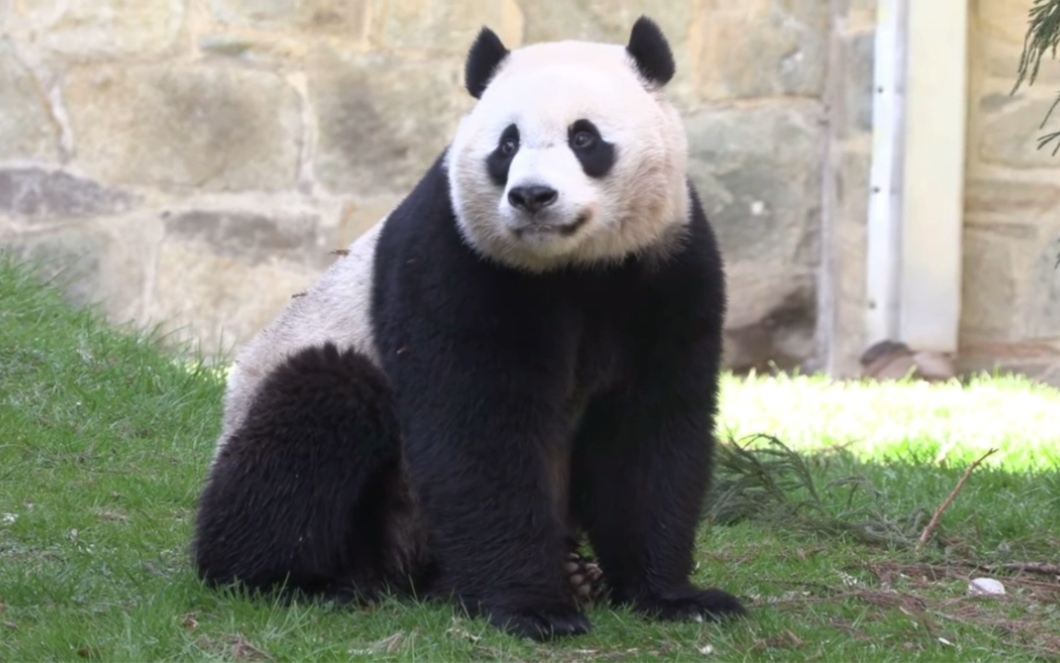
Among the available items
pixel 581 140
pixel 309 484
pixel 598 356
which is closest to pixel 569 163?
pixel 581 140

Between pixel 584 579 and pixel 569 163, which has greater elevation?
pixel 569 163

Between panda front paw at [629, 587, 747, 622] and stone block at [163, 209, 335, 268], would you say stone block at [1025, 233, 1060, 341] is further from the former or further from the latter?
panda front paw at [629, 587, 747, 622]

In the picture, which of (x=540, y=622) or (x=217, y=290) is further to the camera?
(x=217, y=290)

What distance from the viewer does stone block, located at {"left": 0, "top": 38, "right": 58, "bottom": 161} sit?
355 inches

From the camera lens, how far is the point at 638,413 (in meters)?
4.70

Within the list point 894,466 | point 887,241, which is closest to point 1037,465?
point 894,466

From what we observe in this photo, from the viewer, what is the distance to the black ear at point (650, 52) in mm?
4853

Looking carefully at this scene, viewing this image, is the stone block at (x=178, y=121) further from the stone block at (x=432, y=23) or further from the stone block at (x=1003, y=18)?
the stone block at (x=1003, y=18)

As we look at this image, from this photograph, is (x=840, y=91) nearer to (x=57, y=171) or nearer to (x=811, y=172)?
(x=811, y=172)

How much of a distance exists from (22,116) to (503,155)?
531 cm

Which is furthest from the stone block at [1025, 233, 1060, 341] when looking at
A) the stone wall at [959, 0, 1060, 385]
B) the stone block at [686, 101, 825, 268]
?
the stone block at [686, 101, 825, 268]

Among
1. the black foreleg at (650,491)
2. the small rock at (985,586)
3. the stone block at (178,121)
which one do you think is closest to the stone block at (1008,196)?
the stone block at (178,121)

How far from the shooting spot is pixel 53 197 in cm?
910

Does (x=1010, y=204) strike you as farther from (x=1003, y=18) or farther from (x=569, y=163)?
(x=569, y=163)
